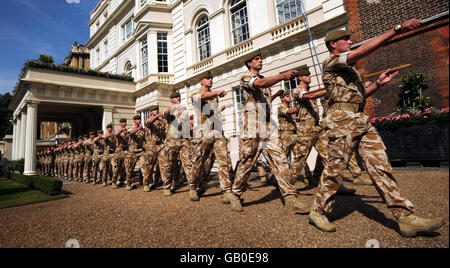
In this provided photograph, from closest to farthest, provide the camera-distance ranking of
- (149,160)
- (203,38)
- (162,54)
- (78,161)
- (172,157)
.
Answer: (172,157) < (149,160) < (78,161) < (203,38) < (162,54)

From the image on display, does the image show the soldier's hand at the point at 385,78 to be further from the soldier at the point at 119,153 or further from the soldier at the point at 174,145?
the soldier at the point at 119,153

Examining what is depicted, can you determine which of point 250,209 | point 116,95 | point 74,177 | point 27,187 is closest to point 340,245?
point 250,209

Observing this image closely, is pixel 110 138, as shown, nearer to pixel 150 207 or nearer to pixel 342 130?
pixel 150 207

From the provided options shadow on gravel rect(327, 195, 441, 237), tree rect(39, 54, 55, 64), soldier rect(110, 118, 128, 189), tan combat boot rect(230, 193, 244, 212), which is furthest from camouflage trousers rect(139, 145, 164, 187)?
tree rect(39, 54, 55, 64)

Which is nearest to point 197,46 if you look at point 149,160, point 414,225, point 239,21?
point 239,21

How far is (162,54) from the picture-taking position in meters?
17.2

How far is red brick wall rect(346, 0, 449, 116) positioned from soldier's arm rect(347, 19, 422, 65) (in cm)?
7

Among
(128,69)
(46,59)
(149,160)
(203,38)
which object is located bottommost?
(149,160)

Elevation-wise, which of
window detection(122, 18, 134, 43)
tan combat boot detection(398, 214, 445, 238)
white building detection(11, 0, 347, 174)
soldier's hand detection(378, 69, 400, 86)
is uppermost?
window detection(122, 18, 134, 43)

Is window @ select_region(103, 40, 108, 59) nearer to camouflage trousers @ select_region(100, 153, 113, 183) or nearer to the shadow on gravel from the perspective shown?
camouflage trousers @ select_region(100, 153, 113, 183)

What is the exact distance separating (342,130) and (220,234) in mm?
1929

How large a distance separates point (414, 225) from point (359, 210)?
1089mm

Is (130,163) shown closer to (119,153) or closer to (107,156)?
(119,153)

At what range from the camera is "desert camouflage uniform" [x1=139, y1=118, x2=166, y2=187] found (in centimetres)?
662
